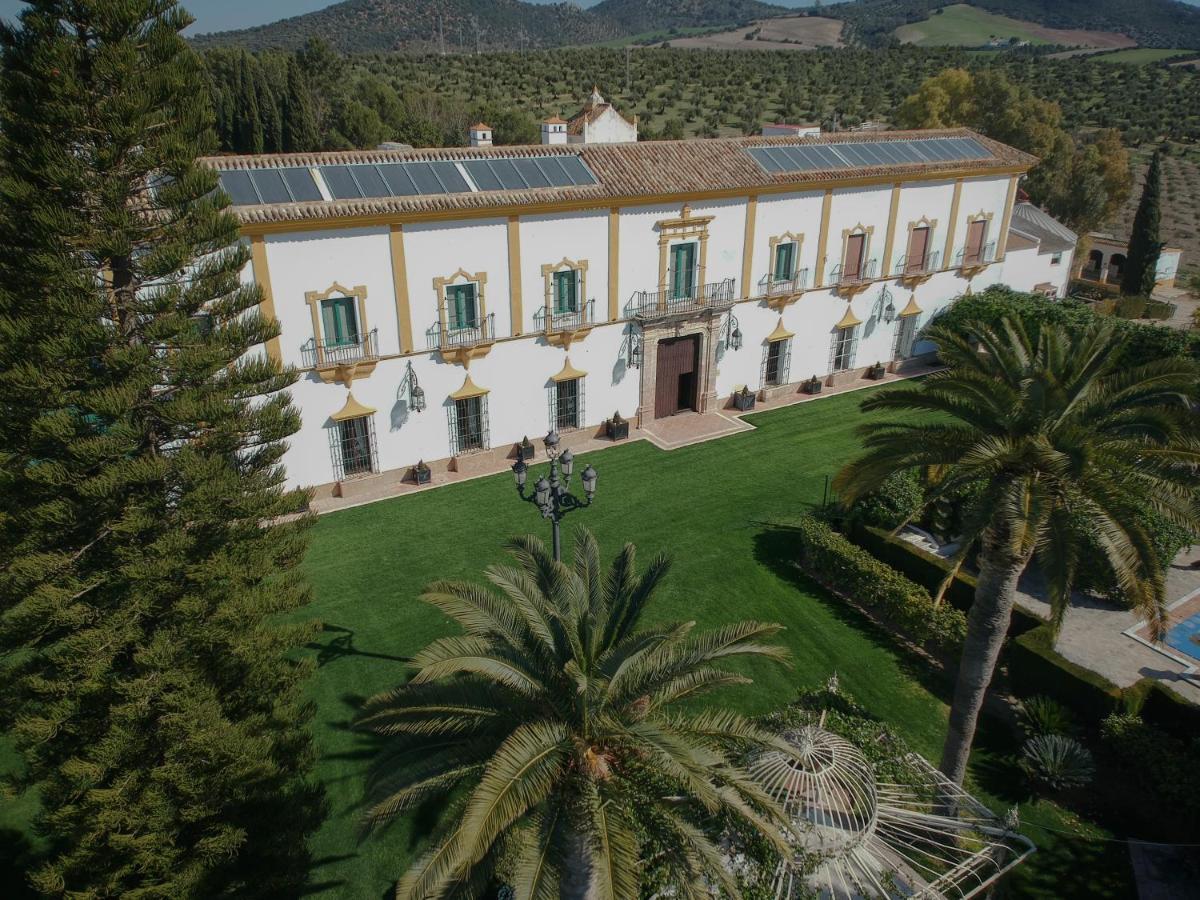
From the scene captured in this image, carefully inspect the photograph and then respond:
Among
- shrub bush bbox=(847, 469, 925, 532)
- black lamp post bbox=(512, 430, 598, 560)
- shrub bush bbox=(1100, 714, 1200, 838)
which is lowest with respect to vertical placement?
shrub bush bbox=(1100, 714, 1200, 838)

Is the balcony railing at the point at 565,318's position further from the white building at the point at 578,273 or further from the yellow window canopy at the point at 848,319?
the yellow window canopy at the point at 848,319

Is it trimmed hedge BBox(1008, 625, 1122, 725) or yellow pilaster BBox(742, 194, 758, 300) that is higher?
yellow pilaster BBox(742, 194, 758, 300)

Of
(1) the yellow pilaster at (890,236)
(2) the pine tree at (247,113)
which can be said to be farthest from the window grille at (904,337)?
(2) the pine tree at (247,113)

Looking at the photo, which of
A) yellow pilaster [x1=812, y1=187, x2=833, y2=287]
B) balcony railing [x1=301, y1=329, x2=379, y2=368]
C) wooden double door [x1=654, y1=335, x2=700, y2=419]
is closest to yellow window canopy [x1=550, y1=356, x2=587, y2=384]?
wooden double door [x1=654, y1=335, x2=700, y2=419]

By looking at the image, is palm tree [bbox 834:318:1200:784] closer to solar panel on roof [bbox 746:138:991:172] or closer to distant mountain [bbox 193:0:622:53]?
solar panel on roof [bbox 746:138:991:172]

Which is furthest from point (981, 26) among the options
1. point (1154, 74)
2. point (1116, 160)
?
point (1116, 160)

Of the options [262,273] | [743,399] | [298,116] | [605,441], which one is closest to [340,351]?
[262,273]
